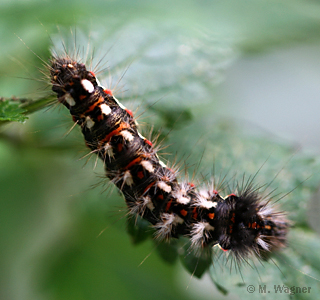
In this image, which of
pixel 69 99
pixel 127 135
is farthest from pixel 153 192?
pixel 69 99

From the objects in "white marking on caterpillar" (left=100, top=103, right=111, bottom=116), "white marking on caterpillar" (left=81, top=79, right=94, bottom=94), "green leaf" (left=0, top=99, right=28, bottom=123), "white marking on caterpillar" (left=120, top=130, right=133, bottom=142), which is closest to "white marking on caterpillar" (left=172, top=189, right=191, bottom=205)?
"white marking on caterpillar" (left=120, top=130, right=133, bottom=142)

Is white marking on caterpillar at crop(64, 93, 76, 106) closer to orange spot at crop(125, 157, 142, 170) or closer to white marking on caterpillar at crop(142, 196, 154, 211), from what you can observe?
orange spot at crop(125, 157, 142, 170)

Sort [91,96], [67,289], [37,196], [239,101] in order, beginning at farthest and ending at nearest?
[239,101]
[37,196]
[67,289]
[91,96]

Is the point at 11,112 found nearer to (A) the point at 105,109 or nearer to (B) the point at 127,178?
(A) the point at 105,109

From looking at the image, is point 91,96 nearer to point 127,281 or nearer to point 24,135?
point 24,135

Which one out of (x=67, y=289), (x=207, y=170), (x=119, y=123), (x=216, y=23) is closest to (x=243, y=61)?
(x=216, y=23)
